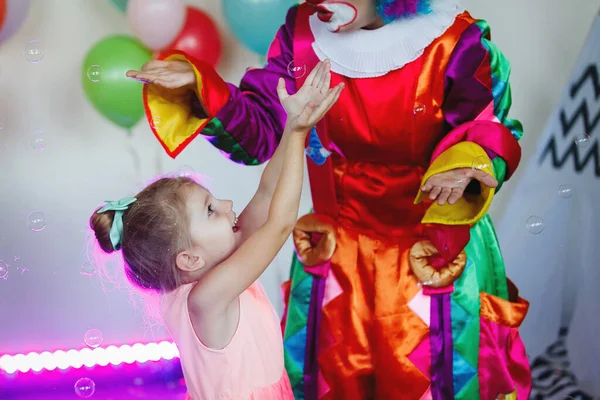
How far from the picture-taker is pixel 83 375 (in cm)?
174

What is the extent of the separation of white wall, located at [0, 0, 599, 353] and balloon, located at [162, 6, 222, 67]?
39 millimetres

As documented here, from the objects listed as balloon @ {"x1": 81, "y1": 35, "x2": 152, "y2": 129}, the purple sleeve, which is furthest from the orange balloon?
the purple sleeve

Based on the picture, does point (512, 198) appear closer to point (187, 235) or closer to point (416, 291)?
point (416, 291)

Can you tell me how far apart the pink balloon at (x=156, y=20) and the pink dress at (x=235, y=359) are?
694 millimetres

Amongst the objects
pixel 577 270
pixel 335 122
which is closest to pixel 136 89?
pixel 335 122

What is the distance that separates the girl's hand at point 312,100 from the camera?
2.97 ft

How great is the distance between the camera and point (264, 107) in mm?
1123

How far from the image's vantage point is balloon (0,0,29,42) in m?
1.56

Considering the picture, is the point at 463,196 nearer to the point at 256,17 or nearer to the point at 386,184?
the point at 386,184

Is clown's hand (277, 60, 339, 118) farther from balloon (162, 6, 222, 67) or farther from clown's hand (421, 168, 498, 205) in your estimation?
balloon (162, 6, 222, 67)

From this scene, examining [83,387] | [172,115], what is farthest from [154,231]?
[83,387]

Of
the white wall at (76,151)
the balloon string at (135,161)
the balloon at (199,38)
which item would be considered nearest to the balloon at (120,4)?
the white wall at (76,151)

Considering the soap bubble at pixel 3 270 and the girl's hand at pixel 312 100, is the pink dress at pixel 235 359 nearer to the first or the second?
the girl's hand at pixel 312 100

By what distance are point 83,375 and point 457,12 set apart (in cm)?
122
